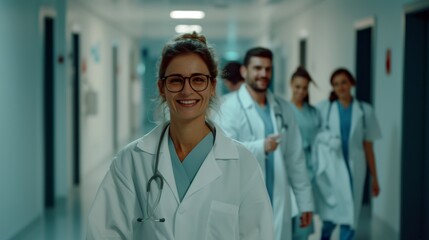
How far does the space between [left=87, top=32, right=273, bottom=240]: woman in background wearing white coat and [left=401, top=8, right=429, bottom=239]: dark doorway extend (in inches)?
164

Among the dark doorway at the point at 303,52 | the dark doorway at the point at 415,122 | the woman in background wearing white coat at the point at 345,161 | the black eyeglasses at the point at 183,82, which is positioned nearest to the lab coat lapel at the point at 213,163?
the black eyeglasses at the point at 183,82

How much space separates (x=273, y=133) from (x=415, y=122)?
251 centimetres

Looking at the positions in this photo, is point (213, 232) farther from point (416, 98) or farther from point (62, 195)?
point (62, 195)

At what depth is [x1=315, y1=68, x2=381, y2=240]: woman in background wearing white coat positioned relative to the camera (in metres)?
5.70

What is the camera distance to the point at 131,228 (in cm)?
239

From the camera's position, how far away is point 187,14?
1608cm

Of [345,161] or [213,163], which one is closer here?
[213,163]

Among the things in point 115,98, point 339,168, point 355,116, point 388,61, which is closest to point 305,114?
point 355,116

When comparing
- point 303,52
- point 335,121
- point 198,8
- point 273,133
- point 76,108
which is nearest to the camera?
point 273,133

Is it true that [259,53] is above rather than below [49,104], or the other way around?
above

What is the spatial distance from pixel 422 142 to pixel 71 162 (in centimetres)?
505

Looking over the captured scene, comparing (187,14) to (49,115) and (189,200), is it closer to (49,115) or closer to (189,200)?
(49,115)

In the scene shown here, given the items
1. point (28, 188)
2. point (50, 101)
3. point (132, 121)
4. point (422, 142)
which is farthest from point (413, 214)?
point (132, 121)

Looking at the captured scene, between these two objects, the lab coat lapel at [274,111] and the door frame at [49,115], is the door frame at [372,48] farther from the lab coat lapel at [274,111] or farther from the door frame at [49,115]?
the lab coat lapel at [274,111]
